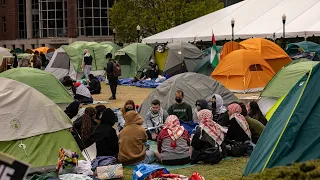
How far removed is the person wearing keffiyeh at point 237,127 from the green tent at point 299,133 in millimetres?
3019

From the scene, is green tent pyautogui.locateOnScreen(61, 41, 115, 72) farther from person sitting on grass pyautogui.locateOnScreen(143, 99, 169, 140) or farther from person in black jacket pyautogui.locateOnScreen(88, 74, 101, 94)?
person sitting on grass pyautogui.locateOnScreen(143, 99, 169, 140)

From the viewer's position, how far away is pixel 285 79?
537 inches

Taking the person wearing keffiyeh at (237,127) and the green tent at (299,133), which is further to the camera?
the person wearing keffiyeh at (237,127)

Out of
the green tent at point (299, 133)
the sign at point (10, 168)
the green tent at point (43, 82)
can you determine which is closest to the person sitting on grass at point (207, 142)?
the green tent at point (299, 133)

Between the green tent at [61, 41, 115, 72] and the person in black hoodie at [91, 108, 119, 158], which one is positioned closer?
the person in black hoodie at [91, 108, 119, 158]

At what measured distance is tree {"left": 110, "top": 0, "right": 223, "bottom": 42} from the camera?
132 feet

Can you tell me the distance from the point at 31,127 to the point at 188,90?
5.23 m

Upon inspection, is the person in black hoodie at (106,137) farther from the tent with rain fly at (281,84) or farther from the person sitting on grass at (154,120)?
the tent with rain fly at (281,84)

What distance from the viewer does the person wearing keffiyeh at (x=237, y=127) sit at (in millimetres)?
9852

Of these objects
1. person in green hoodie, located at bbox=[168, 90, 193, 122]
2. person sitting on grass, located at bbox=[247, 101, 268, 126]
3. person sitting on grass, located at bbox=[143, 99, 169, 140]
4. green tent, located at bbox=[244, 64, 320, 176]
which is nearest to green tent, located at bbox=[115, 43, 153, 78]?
person in green hoodie, located at bbox=[168, 90, 193, 122]

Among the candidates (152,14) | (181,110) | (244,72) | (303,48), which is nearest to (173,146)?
(181,110)

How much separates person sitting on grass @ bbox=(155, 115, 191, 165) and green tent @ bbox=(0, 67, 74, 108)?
18.8ft

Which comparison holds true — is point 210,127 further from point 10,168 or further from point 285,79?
point 10,168

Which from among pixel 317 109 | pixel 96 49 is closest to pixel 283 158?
pixel 317 109
